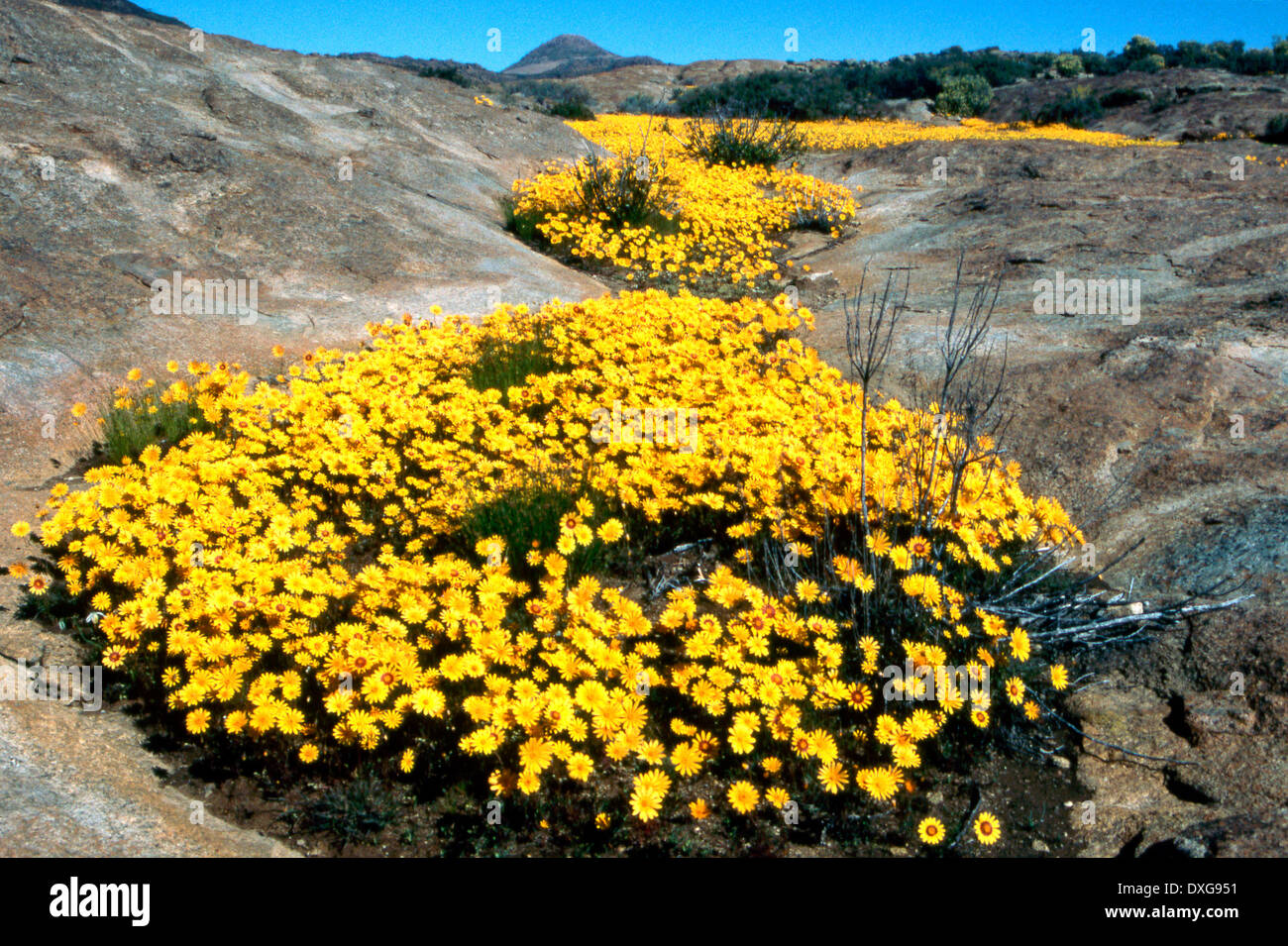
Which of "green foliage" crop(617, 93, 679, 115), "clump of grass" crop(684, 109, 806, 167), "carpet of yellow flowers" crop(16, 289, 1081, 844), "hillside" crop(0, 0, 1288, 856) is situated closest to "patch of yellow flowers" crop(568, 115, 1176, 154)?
"clump of grass" crop(684, 109, 806, 167)

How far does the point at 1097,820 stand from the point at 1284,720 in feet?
2.70

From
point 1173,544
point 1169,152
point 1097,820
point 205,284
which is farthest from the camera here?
point 1169,152

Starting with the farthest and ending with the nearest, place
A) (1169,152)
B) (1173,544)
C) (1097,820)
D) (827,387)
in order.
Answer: (1169,152) < (827,387) < (1173,544) < (1097,820)

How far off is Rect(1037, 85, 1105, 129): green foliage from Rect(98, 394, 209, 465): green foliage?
29.1 metres

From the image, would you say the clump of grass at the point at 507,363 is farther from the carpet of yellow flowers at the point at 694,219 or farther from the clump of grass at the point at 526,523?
the carpet of yellow flowers at the point at 694,219

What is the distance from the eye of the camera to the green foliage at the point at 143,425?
15.3 ft

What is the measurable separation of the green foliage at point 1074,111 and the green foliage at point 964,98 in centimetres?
326

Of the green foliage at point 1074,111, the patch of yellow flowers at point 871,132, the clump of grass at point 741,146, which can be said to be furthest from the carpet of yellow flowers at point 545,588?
the green foliage at point 1074,111

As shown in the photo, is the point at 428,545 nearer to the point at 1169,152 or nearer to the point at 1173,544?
the point at 1173,544

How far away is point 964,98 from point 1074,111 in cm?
524

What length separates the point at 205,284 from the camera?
6.41 meters

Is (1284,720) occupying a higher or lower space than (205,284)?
lower

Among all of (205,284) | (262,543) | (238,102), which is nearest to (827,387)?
(262,543)

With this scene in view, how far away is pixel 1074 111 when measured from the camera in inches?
1044
